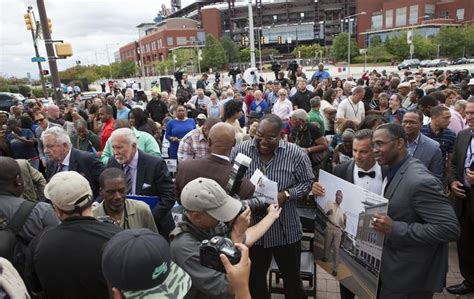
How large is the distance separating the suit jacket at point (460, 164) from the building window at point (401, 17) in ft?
299

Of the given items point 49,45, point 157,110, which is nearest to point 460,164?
point 157,110

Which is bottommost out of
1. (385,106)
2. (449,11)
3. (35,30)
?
(385,106)

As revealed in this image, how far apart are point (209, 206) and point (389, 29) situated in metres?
94.4

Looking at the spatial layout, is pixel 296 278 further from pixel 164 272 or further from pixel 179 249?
pixel 164 272

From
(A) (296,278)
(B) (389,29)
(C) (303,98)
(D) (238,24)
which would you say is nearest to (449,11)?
(B) (389,29)

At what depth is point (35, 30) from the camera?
15.3 m

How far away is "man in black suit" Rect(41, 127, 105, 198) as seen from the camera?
148 inches

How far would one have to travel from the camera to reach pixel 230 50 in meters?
90.8

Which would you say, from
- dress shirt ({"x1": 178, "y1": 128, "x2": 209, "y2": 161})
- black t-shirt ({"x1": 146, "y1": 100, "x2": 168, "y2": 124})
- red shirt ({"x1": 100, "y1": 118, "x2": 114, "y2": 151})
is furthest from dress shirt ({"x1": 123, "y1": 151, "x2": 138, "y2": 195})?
black t-shirt ({"x1": 146, "y1": 100, "x2": 168, "y2": 124})

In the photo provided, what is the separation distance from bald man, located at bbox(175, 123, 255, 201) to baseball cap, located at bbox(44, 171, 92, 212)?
0.90 meters

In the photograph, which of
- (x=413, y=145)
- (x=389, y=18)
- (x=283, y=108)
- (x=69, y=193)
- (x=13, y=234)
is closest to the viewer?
(x=69, y=193)

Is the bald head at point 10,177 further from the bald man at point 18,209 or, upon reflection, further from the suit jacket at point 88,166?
the suit jacket at point 88,166

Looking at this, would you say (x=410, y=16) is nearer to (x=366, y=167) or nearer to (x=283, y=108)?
(x=283, y=108)

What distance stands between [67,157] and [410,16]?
9327cm
